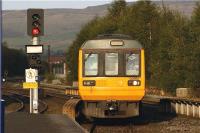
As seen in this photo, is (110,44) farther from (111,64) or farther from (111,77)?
(111,77)

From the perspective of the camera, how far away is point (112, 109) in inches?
741

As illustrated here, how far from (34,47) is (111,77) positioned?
101 inches

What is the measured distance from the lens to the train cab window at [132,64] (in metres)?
19.1

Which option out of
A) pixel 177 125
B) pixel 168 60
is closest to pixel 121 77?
pixel 177 125

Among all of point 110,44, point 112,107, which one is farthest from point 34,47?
point 112,107

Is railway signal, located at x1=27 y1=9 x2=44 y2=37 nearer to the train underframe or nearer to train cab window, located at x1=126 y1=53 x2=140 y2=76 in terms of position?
the train underframe

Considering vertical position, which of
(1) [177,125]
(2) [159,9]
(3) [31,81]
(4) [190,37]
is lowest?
(1) [177,125]

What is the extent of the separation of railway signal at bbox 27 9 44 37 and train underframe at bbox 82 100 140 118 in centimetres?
273

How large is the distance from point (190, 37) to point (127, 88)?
2329 centimetres

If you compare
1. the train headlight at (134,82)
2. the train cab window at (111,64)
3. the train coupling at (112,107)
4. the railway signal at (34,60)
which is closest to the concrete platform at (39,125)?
the train coupling at (112,107)

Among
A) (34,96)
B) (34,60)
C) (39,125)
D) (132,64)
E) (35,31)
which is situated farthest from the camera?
(34,96)

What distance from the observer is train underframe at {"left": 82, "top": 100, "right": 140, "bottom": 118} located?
18.9 meters

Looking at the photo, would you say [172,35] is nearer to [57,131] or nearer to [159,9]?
[159,9]

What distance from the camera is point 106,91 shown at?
61.7 feet
